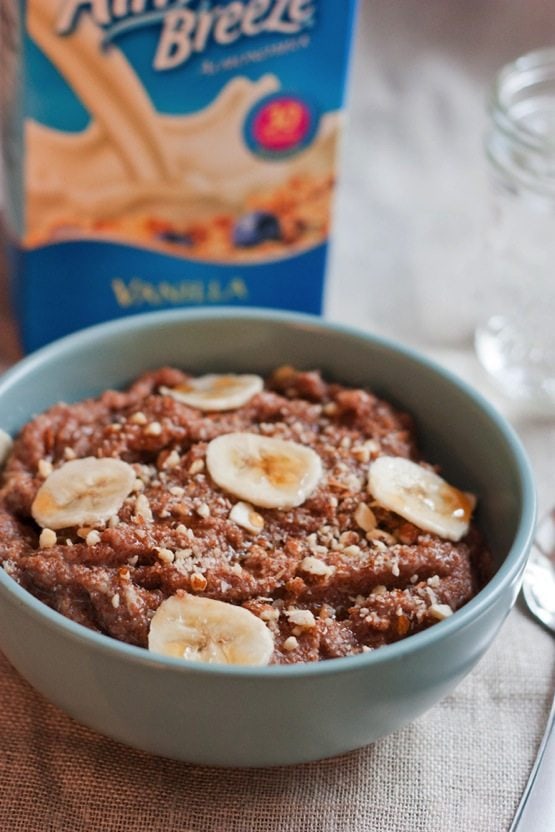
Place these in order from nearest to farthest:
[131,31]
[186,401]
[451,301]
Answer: [186,401]
[131,31]
[451,301]

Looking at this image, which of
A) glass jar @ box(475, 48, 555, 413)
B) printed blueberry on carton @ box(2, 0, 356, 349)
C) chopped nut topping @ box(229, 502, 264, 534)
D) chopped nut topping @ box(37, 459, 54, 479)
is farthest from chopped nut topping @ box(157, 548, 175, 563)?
glass jar @ box(475, 48, 555, 413)

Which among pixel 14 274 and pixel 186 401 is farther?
pixel 14 274

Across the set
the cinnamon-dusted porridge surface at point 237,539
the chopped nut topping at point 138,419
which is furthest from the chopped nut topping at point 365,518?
the chopped nut topping at point 138,419

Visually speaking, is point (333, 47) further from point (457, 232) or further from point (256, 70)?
point (457, 232)

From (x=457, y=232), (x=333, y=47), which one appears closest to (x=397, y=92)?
(x=457, y=232)

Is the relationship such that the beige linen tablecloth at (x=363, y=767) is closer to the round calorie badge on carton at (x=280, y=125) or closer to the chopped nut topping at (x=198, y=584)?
the chopped nut topping at (x=198, y=584)
